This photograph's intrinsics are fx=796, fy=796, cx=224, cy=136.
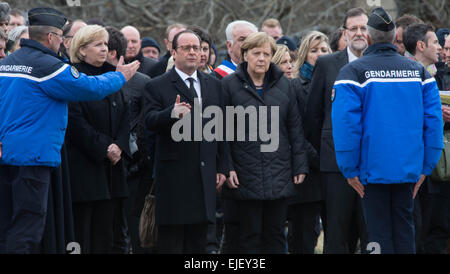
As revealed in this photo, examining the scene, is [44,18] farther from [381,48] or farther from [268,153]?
[381,48]

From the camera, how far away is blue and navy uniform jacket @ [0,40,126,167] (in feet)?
18.2

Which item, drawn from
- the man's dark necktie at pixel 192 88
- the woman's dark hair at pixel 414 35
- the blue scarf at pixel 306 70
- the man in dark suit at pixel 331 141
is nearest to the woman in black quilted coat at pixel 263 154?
the man in dark suit at pixel 331 141

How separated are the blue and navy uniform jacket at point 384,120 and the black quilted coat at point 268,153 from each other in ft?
2.61

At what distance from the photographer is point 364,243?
20.9ft

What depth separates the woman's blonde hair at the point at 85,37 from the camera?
20.2ft

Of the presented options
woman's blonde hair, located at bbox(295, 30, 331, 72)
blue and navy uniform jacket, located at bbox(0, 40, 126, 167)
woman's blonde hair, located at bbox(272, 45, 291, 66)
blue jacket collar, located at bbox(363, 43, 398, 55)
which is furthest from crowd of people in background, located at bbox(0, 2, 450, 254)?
woman's blonde hair, located at bbox(295, 30, 331, 72)

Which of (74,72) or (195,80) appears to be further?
(195,80)

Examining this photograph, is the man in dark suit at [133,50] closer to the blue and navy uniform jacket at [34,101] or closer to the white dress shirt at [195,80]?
the white dress shirt at [195,80]

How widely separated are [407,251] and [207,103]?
186cm

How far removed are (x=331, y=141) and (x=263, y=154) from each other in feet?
1.87

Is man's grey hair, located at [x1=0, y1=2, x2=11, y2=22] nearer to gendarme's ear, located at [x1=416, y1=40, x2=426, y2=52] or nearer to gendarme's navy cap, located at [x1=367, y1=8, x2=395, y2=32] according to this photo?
gendarme's navy cap, located at [x1=367, y1=8, x2=395, y2=32]

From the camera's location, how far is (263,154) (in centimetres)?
→ 621

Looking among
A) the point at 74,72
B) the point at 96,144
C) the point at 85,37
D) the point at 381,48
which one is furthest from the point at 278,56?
the point at 74,72

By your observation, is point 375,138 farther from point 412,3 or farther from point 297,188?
point 412,3
